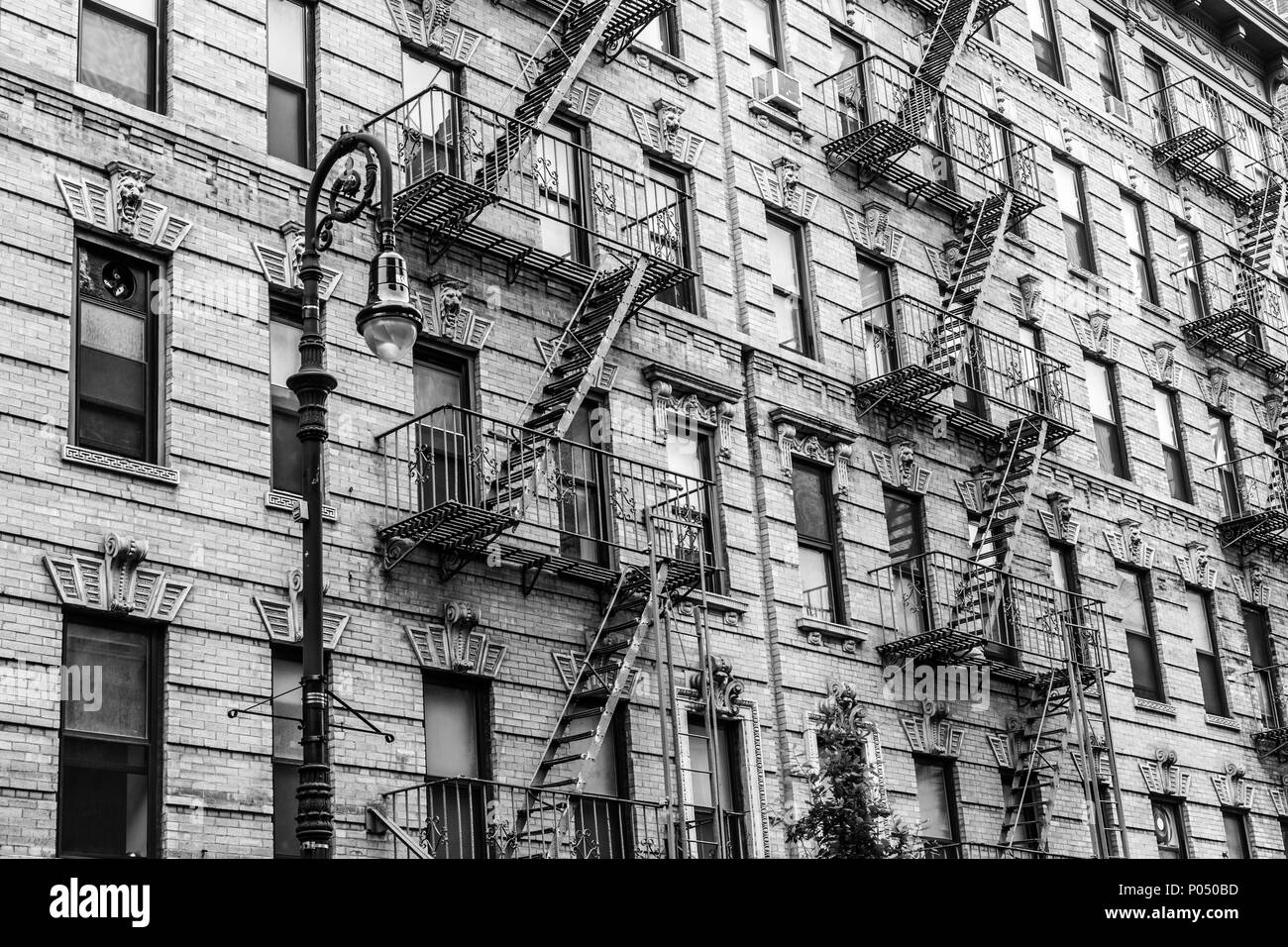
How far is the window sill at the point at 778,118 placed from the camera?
84.3 ft

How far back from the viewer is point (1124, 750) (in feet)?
89.0

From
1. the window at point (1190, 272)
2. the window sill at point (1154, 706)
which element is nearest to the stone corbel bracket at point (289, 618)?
the window sill at point (1154, 706)

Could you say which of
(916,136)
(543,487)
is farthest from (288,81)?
(916,136)

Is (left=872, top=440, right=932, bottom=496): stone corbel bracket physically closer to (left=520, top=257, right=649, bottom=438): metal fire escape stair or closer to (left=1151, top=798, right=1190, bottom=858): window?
(left=520, top=257, right=649, bottom=438): metal fire escape stair

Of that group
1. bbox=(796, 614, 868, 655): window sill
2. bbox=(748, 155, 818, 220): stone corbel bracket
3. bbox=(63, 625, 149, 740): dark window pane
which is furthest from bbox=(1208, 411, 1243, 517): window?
bbox=(63, 625, 149, 740): dark window pane

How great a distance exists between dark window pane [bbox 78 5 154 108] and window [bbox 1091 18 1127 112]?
20990 mm

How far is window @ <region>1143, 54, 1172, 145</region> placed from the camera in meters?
35.0

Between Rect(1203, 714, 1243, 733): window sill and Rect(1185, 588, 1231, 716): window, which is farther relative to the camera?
Rect(1185, 588, 1231, 716): window

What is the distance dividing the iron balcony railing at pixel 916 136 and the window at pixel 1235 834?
1062 cm

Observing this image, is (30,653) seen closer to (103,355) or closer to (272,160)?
(103,355)

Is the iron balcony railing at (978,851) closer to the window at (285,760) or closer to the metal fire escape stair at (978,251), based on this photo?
the metal fire escape stair at (978,251)

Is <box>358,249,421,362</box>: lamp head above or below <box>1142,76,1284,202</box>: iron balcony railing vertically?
below
